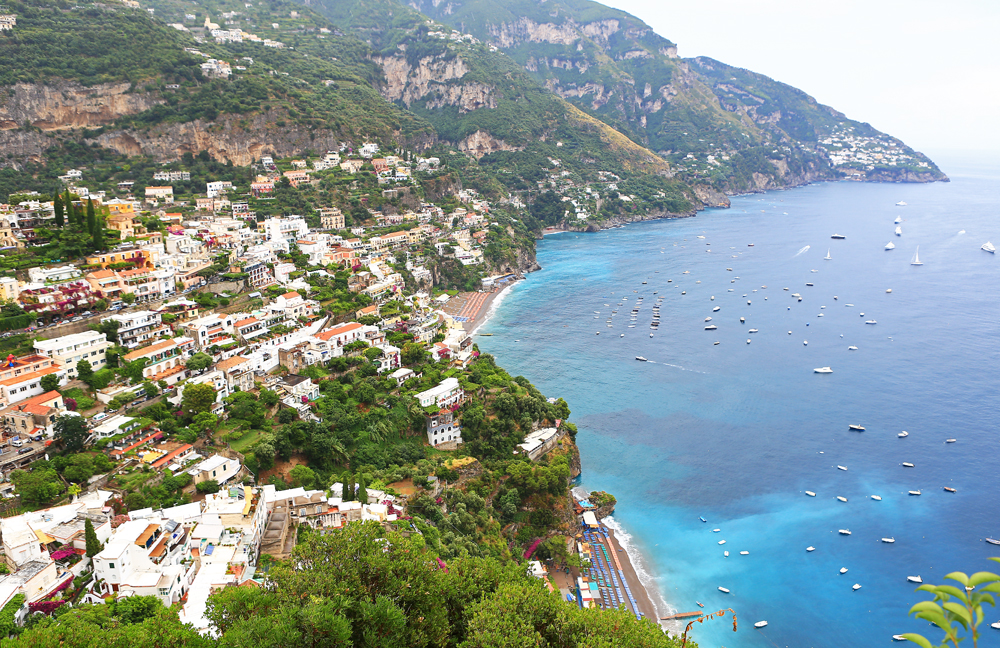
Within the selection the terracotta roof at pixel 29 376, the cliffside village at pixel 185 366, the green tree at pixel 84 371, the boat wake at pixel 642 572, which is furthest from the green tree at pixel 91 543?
the boat wake at pixel 642 572

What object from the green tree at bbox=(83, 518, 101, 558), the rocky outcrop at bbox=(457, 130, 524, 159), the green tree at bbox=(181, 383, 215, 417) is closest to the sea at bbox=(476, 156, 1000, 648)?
the green tree at bbox=(181, 383, 215, 417)

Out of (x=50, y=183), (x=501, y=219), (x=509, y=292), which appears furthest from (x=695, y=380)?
(x=50, y=183)

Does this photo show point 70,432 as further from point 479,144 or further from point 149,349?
point 479,144

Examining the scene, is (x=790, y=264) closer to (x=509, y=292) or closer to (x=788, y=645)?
(x=509, y=292)

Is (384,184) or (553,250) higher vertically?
(384,184)

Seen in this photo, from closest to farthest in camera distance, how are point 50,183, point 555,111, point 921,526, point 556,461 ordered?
point 921,526
point 556,461
point 50,183
point 555,111

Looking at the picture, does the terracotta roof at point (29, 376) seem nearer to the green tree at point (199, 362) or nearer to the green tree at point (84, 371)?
the green tree at point (84, 371)

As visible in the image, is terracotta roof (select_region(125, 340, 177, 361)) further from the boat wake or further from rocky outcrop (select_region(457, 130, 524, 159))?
rocky outcrop (select_region(457, 130, 524, 159))
